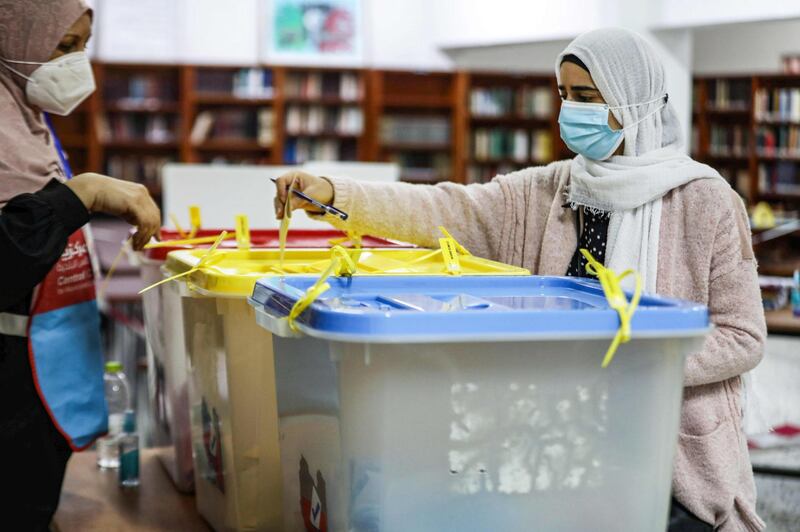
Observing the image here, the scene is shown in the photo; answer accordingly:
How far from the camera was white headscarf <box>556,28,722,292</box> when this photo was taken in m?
1.54

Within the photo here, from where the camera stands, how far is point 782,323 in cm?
343

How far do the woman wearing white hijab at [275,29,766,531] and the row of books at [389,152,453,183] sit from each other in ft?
26.0

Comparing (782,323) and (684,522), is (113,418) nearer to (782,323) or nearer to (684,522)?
(684,522)

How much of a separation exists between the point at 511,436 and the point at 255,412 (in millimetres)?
514

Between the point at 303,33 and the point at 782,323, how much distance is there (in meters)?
7.05

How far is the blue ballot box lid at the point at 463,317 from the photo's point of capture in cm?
97

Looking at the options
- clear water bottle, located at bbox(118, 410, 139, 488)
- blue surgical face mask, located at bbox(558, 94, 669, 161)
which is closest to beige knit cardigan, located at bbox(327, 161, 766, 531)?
blue surgical face mask, located at bbox(558, 94, 669, 161)

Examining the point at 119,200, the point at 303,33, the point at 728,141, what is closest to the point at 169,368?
the point at 119,200

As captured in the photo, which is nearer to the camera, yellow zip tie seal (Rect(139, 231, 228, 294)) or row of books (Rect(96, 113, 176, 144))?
yellow zip tie seal (Rect(139, 231, 228, 294))

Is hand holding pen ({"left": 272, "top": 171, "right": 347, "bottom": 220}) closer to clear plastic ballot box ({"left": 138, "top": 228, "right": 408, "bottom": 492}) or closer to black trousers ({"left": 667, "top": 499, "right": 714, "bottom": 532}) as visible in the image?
clear plastic ballot box ({"left": 138, "top": 228, "right": 408, "bottom": 492})

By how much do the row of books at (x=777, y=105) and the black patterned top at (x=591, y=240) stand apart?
8796 mm

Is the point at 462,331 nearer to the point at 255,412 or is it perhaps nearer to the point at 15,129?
the point at 255,412

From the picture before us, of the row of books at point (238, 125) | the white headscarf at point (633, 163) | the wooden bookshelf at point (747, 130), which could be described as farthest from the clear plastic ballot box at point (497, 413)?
the wooden bookshelf at point (747, 130)

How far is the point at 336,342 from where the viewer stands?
1.02m
